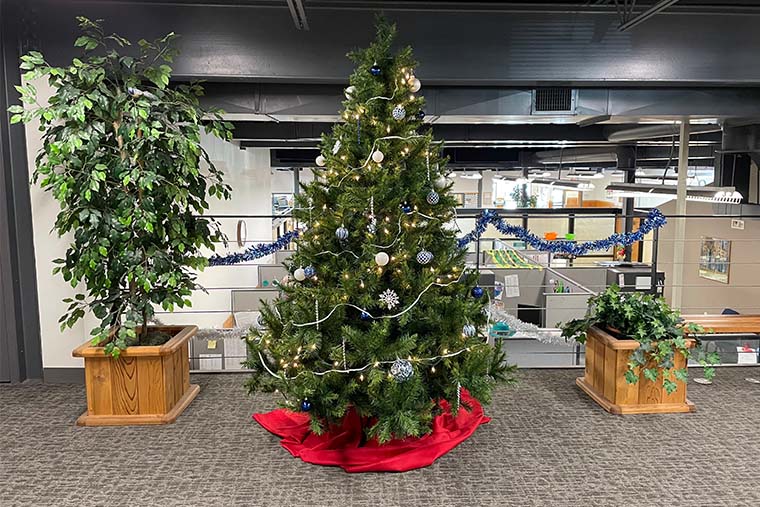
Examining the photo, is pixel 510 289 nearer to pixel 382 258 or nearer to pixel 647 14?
pixel 647 14

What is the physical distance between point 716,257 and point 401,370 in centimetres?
903

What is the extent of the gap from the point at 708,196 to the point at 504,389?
4.66 meters

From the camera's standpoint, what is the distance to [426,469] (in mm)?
2635

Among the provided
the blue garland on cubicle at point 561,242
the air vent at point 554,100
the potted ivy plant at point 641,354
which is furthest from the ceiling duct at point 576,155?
the potted ivy plant at point 641,354

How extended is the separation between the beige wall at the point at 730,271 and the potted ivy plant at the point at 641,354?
4.44 meters

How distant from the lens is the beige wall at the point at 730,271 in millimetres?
8266

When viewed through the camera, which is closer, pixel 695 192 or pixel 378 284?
pixel 378 284

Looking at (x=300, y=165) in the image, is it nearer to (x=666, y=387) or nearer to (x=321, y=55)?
(x=321, y=55)

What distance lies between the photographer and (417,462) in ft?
8.68

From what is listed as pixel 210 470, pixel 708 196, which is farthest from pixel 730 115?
pixel 210 470

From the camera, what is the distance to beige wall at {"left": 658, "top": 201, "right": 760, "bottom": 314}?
8.27m

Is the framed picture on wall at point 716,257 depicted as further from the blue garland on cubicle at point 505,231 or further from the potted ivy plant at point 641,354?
the potted ivy plant at point 641,354

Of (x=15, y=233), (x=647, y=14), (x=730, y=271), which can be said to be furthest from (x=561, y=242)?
(x=730, y=271)

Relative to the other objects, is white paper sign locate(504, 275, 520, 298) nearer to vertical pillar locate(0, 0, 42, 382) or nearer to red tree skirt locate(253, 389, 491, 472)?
red tree skirt locate(253, 389, 491, 472)
